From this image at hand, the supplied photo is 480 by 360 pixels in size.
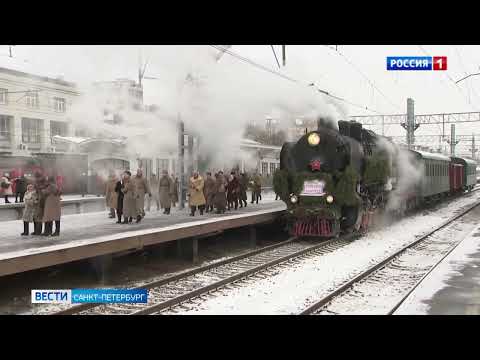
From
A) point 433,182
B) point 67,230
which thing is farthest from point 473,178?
point 67,230

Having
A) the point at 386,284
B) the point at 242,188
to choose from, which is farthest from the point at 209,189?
the point at 386,284

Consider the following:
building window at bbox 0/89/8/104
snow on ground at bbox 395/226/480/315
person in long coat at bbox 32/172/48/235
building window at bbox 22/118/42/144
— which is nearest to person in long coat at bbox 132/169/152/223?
person in long coat at bbox 32/172/48/235

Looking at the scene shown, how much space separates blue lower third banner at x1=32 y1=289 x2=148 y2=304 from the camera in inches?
255

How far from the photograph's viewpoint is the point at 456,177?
101 ft

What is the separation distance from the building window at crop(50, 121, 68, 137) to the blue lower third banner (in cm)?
1245

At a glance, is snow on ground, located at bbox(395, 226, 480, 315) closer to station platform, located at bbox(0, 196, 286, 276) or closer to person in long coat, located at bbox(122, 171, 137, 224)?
station platform, located at bbox(0, 196, 286, 276)

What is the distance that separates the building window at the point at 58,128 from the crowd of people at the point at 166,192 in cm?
451

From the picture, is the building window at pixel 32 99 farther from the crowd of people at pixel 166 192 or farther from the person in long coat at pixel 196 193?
the person in long coat at pixel 196 193

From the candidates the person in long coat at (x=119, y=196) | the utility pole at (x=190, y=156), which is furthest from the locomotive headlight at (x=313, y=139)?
the person in long coat at (x=119, y=196)

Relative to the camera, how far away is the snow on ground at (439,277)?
654 cm

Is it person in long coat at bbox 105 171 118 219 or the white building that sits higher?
the white building
